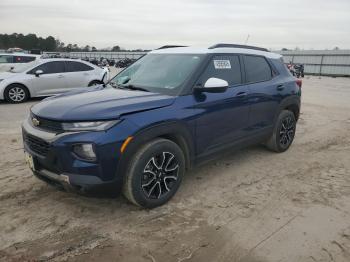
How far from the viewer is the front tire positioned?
358 centimetres

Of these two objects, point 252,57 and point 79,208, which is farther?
point 252,57

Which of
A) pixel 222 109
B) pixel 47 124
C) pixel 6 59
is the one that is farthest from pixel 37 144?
pixel 6 59

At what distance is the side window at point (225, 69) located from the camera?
14.6 ft

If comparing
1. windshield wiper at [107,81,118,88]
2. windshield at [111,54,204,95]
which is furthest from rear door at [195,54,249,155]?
windshield wiper at [107,81,118,88]

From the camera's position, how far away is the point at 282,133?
6055 mm

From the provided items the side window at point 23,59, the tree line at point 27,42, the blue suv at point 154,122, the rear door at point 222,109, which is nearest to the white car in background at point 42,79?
the side window at point 23,59

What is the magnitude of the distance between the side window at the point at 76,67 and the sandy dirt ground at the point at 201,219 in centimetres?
729

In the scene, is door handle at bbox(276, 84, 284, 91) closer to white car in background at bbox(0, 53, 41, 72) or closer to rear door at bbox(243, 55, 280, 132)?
rear door at bbox(243, 55, 280, 132)

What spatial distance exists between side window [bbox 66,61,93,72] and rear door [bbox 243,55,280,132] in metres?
8.34

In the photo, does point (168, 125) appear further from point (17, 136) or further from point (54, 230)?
point (17, 136)

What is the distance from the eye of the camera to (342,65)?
35.7 meters

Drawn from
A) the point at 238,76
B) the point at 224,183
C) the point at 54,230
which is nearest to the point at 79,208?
the point at 54,230

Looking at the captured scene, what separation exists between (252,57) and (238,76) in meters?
0.60

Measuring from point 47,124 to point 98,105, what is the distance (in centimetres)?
55
